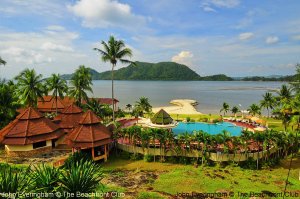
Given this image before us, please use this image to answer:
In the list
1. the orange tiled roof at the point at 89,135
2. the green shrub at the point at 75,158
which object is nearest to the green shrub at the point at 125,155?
the orange tiled roof at the point at 89,135

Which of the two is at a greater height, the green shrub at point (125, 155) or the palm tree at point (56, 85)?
the palm tree at point (56, 85)

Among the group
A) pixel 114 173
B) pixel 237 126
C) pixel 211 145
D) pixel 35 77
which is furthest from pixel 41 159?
pixel 237 126

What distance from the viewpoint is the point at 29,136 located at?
29.2 meters

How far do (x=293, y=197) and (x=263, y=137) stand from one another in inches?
361

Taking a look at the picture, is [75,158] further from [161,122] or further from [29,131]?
[161,122]

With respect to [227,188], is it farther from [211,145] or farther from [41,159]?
[41,159]

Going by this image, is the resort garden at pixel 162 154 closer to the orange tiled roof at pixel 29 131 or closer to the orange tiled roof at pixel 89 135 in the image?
the orange tiled roof at pixel 89 135

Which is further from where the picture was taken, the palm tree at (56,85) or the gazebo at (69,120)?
the palm tree at (56,85)

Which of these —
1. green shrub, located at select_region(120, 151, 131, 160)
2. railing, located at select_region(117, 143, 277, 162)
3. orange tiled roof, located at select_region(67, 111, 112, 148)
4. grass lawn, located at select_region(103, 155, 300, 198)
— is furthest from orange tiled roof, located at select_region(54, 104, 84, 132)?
railing, located at select_region(117, 143, 277, 162)

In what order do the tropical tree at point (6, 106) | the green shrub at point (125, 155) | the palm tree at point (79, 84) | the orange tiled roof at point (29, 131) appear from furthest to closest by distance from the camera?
the palm tree at point (79, 84), the tropical tree at point (6, 106), the green shrub at point (125, 155), the orange tiled roof at point (29, 131)

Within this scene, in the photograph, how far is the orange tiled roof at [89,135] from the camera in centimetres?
2735

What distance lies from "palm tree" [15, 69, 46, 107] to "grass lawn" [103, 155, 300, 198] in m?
18.1

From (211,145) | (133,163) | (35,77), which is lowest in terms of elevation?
(133,163)

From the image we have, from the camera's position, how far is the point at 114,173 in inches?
978
